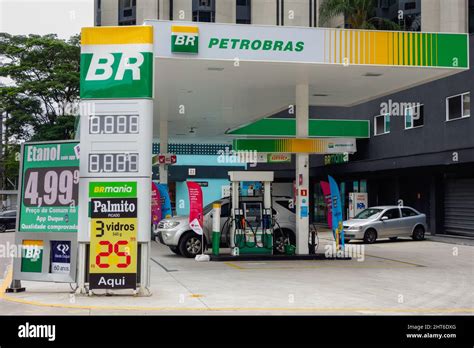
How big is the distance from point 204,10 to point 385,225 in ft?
135

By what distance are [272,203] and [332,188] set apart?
1.75 meters

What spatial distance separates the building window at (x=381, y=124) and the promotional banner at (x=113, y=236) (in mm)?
21123

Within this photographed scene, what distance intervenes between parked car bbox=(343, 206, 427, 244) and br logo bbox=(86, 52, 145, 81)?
15066 millimetres

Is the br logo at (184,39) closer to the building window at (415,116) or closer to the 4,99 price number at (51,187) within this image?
the 4,99 price number at (51,187)

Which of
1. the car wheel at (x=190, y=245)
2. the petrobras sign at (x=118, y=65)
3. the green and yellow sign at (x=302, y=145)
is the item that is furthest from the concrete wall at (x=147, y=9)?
the petrobras sign at (x=118, y=65)

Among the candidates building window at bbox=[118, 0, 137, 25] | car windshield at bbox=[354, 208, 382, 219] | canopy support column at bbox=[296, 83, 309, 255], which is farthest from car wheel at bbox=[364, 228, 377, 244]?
building window at bbox=[118, 0, 137, 25]

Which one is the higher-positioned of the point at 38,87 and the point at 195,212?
the point at 38,87

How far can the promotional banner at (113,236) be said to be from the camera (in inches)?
421

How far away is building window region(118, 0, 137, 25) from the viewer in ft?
201

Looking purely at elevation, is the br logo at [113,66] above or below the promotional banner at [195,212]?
above

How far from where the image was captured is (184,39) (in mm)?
14516

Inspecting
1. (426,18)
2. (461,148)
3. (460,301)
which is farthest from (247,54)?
(426,18)

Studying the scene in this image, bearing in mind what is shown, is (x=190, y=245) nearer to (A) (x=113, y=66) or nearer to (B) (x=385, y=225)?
(A) (x=113, y=66)

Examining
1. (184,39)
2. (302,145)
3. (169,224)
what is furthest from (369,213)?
(184,39)
